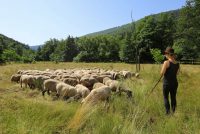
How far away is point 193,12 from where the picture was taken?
172ft

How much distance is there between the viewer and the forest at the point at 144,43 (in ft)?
170

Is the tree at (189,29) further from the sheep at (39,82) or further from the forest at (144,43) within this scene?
the sheep at (39,82)

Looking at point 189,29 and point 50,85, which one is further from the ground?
point 189,29

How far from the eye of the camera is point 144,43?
257 feet

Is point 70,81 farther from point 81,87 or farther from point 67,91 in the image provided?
point 67,91

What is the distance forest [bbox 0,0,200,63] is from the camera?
51906mm

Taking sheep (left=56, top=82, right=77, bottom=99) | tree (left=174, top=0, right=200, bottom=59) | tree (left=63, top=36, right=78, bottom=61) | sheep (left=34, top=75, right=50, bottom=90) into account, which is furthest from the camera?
tree (left=63, top=36, right=78, bottom=61)

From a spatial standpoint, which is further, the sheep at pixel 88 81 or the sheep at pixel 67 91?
the sheep at pixel 88 81

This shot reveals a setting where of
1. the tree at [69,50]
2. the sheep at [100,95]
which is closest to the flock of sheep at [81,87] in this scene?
the sheep at [100,95]

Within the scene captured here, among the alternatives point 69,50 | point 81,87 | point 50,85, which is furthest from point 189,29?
point 69,50

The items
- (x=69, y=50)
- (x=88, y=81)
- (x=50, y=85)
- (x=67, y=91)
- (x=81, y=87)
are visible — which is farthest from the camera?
(x=69, y=50)

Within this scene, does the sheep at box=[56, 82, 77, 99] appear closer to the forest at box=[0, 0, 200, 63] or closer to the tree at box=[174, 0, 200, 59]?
the forest at box=[0, 0, 200, 63]

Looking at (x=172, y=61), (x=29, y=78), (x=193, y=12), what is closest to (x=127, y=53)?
(x=193, y=12)

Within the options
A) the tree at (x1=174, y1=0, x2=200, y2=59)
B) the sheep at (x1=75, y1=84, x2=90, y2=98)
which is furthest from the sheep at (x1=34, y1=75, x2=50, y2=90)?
the tree at (x1=174, y1=0, x2=200, y2=59)
